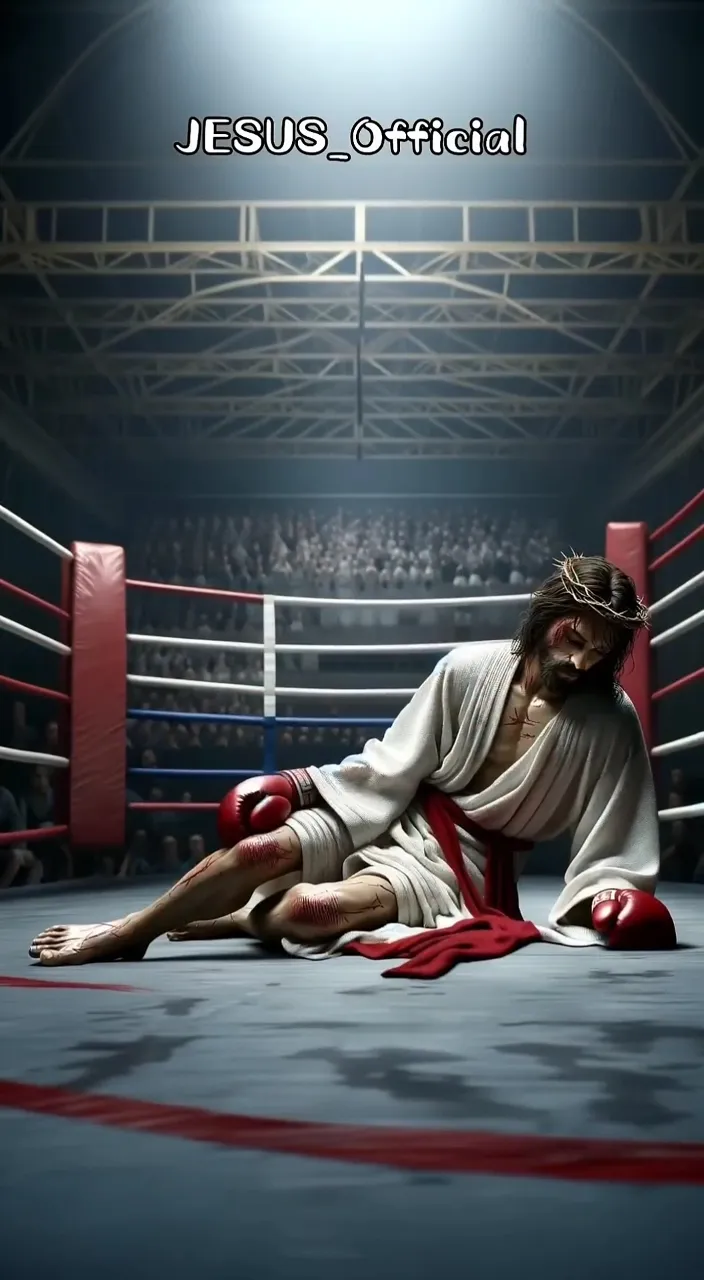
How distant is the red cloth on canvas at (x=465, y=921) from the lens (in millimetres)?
1735

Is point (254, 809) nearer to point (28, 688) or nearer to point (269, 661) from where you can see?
point (28, 688)

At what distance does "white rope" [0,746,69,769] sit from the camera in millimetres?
2951

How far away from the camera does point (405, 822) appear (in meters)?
2.10

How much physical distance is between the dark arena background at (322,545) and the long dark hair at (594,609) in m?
0.15

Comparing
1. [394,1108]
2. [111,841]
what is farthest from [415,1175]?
[111,841]

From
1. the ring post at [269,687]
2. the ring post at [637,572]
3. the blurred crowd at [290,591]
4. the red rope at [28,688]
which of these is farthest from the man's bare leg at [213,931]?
the blurred crowd at [290,591]

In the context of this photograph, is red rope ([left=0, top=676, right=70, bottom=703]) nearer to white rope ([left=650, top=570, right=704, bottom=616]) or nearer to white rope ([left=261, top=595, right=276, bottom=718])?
white rope ([left=261, top=595, right=276, bottom=718])

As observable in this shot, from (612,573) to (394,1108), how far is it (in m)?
1.32

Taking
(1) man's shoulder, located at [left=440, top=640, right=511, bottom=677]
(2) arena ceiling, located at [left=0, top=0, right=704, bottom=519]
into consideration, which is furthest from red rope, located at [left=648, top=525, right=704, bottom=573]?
(2) arena ceiling, located at [left=0, top=0, right=704, bottom=519]

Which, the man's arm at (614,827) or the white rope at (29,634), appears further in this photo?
the white rope at (29,634)

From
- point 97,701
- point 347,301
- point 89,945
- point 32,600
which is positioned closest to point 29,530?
point 32,600

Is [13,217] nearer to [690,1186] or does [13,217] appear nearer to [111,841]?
[111,841]

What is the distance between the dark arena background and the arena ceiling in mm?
43

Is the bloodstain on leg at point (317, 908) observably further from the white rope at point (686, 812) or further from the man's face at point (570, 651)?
the white rope at point (686, 812)
